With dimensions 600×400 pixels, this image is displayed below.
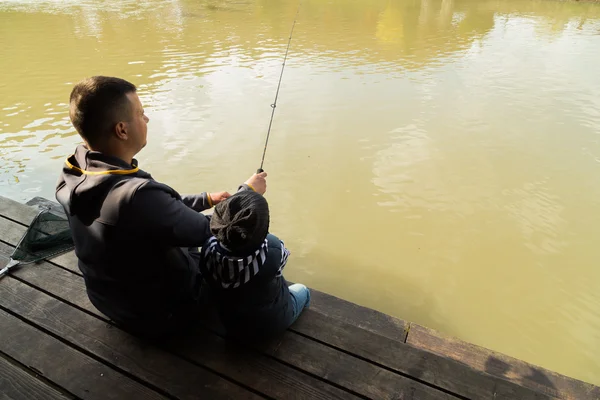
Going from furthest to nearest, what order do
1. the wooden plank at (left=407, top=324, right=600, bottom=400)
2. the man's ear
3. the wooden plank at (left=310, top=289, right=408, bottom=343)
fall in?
1. the wooden plank at (left=310, top=289, right=408, bottom=343)
2. the wooden plank at (left=407, top=324, right=600, bottom=400)
3. the man's ear

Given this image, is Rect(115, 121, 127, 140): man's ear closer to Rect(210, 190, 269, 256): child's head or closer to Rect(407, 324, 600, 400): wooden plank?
Rect(210, 190, 269, 256): child's head

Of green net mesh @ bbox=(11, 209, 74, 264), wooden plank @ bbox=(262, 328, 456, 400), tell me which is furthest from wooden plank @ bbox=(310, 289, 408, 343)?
green net mesh @ bbox=(11, 209, 74, 264)

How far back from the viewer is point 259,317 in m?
1.53

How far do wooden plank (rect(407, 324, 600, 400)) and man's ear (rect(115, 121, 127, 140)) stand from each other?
5.05ft

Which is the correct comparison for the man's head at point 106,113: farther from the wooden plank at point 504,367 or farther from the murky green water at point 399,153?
the murky green water at point 399,153

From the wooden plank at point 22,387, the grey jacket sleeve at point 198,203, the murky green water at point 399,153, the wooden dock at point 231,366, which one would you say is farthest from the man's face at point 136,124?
the murky green water at point 399,153

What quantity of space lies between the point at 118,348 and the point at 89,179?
0.74m

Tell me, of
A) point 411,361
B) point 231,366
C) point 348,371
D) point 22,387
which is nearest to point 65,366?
point 22,387

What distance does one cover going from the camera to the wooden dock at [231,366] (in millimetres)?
1462

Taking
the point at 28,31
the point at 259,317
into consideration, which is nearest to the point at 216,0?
the point at 28,31

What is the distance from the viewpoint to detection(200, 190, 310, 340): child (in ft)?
4.23

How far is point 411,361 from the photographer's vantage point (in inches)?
62.4

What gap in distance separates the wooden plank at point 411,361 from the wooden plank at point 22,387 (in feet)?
2.99

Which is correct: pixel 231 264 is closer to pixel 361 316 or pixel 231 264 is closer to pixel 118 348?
pixel 118 348
